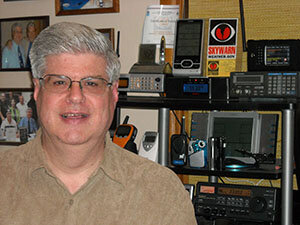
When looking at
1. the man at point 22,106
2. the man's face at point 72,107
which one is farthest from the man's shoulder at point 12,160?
the man at point 22,106

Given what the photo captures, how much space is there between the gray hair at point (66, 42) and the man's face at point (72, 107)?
2cm

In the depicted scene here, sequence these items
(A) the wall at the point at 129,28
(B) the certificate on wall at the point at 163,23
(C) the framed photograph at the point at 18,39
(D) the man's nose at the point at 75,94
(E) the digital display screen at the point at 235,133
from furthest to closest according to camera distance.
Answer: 1. (C) the framed photograph at the point at 18,39
2. (A) the wall at the point at 129,28
3. (B) the certificate on wall at the point at 163,23
4. (E) the digital display screen at the point at 235,133
5. (D) the man's nose at the point at 75,94

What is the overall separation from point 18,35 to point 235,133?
159 centimetres

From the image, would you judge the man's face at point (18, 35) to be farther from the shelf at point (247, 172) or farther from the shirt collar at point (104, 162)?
the shirt collar at point (104, 162)

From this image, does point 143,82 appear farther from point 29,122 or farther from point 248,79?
point 29,122

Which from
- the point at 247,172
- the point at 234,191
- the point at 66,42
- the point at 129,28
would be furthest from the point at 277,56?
the point at 66,42

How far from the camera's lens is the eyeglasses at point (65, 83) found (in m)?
1.24

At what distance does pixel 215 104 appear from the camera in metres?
2.20

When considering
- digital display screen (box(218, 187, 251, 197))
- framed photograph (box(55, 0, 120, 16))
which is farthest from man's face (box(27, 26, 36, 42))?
digital display screen (box(218, 187, 251, 197))

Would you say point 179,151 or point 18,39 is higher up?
point 18,39

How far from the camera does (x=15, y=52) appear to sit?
3.20 meters

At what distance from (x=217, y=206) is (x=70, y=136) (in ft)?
4.39

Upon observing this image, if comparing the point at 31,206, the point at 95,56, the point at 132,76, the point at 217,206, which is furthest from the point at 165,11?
the point at 31,206

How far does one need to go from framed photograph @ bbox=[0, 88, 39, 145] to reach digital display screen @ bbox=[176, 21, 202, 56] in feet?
3.84
